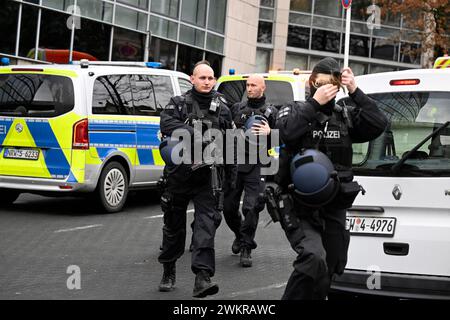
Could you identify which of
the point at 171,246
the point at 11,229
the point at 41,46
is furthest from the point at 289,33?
the point at 171,246

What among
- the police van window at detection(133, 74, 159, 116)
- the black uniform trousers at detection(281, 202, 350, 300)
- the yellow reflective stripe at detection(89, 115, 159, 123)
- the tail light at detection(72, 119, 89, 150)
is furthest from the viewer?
the police van window at detection(133, 74, 159, 116)

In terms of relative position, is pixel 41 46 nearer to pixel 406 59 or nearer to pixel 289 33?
pixel 289 33

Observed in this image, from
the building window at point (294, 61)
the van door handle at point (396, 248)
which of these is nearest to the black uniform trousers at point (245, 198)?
the van door handle at point (396, 248)

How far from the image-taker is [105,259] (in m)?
8.45

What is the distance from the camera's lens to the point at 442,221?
230 inches

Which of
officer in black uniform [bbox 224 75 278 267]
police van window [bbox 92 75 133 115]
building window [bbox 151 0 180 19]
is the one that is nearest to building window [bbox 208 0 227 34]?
building window [bbox 151 0 180 19]

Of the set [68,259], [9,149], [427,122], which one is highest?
[427,122]

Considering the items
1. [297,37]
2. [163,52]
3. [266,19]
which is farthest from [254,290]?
[297,37]

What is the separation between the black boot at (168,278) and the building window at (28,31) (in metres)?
14.9

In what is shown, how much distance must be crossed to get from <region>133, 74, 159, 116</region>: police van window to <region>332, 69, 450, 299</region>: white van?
6.37 m

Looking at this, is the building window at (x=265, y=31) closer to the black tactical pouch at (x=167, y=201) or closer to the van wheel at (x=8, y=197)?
the van wheel at (x=8, y=197)

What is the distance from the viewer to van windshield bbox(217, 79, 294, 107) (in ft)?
47.3

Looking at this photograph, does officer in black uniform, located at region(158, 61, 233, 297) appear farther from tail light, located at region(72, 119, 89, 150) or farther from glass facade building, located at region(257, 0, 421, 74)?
glass facade building, located at region(257, 0, 421, 74)

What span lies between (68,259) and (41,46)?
14.1 meters
